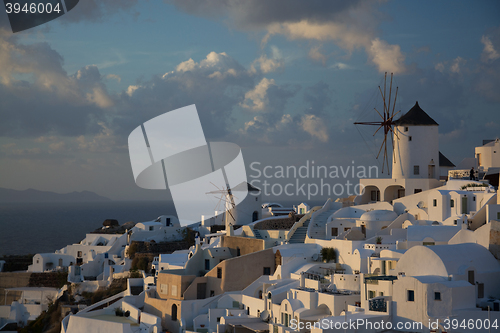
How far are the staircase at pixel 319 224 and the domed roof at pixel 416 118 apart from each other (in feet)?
20.3

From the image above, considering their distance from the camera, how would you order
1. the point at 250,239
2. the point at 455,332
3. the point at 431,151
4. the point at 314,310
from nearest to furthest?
the point at 455,332 < the point at 314,310 < the point at 250,239 < the point at 431,151

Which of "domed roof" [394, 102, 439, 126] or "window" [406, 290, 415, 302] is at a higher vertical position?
"domed roof" [394, 102, 439, 126]

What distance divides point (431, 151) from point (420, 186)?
2.38m

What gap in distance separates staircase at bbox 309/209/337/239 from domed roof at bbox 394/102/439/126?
20.3 feet

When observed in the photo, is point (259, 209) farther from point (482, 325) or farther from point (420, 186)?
point (482, 325)

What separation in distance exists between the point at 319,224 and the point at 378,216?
3.87m

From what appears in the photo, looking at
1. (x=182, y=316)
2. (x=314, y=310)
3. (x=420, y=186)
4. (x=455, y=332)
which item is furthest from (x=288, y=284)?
(x=420, y=186)

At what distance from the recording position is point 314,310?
2083cm

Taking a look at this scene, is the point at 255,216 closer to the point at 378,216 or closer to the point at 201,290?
the point at 201,290

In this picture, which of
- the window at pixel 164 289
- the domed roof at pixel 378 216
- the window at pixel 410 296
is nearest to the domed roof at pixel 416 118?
the domed roof at pixel 378 216

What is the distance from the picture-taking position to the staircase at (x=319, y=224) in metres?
29.7

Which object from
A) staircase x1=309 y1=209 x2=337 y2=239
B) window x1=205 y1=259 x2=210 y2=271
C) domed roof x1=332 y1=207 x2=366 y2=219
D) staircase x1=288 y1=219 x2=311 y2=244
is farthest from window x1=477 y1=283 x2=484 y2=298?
window x1=205 y1=259 x2=210 y2=271

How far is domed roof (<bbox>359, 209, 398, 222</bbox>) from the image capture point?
27500mm

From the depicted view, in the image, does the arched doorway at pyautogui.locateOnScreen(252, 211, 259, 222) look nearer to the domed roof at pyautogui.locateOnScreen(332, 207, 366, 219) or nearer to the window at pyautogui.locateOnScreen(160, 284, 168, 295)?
the domed roof at pyautogui.locateOnScreen(332, 207, 366, 219)
